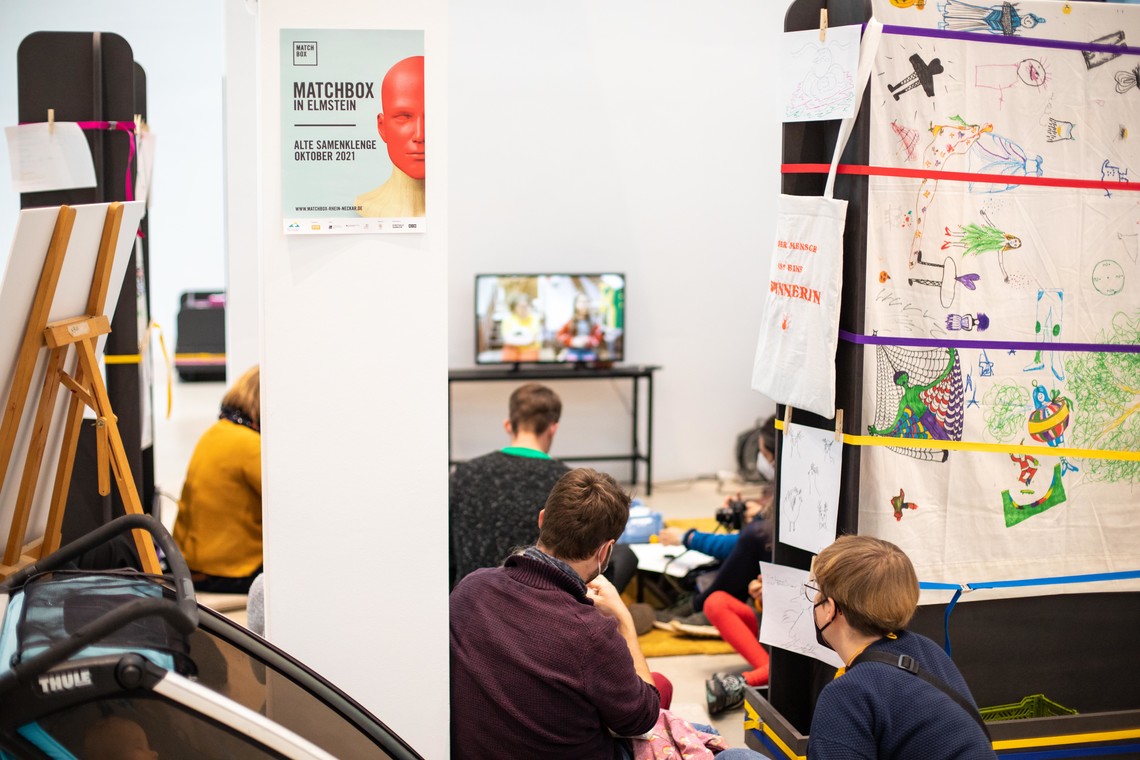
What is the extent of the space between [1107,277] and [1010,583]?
85 centimetres

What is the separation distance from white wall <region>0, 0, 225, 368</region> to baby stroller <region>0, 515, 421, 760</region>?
8422mm

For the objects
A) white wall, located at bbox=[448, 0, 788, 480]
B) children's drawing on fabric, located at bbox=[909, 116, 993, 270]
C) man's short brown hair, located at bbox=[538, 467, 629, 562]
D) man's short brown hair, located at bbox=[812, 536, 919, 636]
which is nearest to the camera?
man's short brown hair, located at bbox=[812, 536, 919, 636]

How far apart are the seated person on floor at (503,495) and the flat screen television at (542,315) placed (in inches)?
108

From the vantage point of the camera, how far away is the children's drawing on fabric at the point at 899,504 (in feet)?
9.04

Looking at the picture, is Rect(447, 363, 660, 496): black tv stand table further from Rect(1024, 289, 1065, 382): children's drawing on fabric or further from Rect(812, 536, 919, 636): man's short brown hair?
Rect(812, 536, 919, 636): man's short brown hair

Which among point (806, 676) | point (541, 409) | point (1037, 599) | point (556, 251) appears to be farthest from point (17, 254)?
point (556, 251)

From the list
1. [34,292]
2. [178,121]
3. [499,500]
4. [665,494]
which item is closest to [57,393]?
[34,292]

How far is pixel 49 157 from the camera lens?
3.36 metres

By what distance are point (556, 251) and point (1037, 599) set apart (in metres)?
4.19

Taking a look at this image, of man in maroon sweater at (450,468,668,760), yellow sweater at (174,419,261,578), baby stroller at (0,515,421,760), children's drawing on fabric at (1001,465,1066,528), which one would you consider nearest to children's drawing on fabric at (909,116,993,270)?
children's drawing on fabric at (1001,465,1066,528)

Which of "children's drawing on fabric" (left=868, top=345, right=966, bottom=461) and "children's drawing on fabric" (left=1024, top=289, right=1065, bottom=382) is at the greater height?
"children's drawing on fabric" (left=1024, top=289, right=1065, bottom=382)

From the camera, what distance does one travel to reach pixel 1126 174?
287 cm

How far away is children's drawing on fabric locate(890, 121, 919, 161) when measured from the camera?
8.75 feet

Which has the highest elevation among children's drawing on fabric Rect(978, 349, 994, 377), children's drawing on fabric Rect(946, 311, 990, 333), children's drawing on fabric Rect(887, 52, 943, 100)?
children's drawing on fabric Rect(887, 52, 943, 100)
